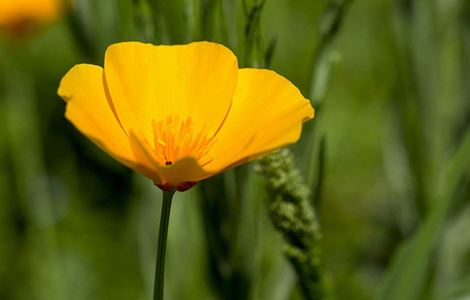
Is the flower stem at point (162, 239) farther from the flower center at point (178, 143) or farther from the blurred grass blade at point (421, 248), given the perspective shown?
the blurred grass blade at point (421, 248)

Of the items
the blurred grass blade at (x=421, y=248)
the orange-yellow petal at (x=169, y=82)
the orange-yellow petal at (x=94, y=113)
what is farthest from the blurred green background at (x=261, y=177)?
the orange-yellow petal at (x=94, y=113)

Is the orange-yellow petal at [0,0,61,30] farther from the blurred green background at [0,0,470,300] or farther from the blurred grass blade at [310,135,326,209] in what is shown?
the blurred grass blade at [310,135,326,209]

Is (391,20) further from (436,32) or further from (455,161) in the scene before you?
(455,161)

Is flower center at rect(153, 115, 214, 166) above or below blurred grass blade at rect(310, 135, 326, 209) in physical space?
above

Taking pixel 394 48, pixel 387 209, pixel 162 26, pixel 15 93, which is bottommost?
pixel 387 209

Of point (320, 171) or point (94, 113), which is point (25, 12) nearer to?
point (320, 171)

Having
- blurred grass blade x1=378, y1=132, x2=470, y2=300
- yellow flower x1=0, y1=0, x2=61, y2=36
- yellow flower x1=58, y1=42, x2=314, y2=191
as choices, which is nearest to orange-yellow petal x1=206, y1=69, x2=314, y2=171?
yellow flower x1=58, y1=42, x2=314, y2=191

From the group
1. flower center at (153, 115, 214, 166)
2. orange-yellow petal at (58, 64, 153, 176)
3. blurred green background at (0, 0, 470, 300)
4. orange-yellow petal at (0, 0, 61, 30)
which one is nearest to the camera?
orange-yellow petal at (58, 64, 153, 176)

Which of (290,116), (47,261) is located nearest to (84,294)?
(47,261)
